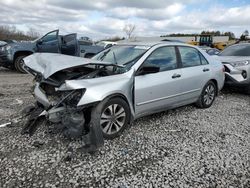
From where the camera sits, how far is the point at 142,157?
3379 millimetres

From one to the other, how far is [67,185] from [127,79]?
183cm

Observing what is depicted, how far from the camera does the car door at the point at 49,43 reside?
10.4 metres

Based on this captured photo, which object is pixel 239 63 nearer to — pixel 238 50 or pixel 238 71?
pixel 238 71

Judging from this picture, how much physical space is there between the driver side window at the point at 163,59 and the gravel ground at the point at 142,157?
1057 mm

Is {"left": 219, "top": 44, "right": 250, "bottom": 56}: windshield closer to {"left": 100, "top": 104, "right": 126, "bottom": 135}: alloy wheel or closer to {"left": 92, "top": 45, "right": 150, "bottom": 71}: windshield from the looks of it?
{"left": 92, "top": 45, "right": 150, "bottom": 71}: windshield

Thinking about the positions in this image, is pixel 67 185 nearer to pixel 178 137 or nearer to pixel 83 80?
pixel 83 80

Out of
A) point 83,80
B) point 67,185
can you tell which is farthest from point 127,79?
point 67,185

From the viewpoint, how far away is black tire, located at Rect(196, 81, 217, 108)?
5.53 metres

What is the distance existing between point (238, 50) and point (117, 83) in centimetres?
580

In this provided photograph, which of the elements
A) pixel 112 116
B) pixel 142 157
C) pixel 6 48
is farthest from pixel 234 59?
pixel 6 48

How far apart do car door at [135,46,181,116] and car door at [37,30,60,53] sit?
272 inches

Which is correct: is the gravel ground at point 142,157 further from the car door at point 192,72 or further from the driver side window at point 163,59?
the driver side window at point 163,59

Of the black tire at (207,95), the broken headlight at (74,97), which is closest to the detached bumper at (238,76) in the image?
the black tire at (207,95)

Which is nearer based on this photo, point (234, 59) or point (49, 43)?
point (234, 59)
